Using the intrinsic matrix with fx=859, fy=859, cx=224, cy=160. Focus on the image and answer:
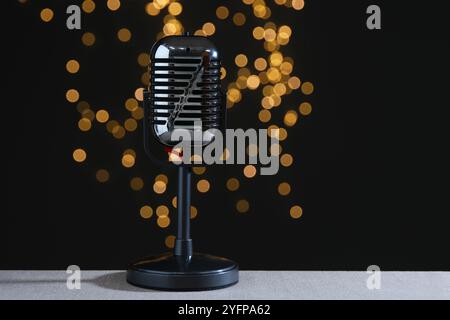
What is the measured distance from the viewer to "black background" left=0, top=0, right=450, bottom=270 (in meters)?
1.99

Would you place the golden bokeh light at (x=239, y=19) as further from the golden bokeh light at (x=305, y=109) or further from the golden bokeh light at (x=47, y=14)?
the golden bokeh light at (x=47, y=14)

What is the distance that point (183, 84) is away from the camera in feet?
5.71

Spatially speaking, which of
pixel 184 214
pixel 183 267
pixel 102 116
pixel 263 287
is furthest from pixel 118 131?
pixel 263 287

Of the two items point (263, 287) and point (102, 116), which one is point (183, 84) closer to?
point (102, 116)

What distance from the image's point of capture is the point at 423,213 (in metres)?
2.04

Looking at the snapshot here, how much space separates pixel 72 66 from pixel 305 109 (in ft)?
1.81

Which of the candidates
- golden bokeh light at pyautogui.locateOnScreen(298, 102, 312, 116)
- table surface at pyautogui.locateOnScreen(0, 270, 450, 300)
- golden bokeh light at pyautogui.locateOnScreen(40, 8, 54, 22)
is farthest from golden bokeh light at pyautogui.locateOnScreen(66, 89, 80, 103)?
golden bokeh light at pyautogui.locateOnScreen(298, 102, 312, 116)

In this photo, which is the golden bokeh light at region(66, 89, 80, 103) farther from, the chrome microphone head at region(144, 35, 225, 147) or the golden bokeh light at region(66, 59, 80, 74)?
the chrome microphone head at region(144, 35, 225, 147)

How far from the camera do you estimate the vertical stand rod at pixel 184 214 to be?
6.01 ft

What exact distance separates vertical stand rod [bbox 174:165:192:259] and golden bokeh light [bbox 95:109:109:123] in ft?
0.90

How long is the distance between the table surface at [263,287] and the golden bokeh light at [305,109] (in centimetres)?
37

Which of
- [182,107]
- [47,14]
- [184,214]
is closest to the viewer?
[182,107]

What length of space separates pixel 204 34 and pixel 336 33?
1.01 ft

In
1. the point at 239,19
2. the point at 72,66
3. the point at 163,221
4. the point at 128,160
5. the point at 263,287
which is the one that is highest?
the point at 239,19
